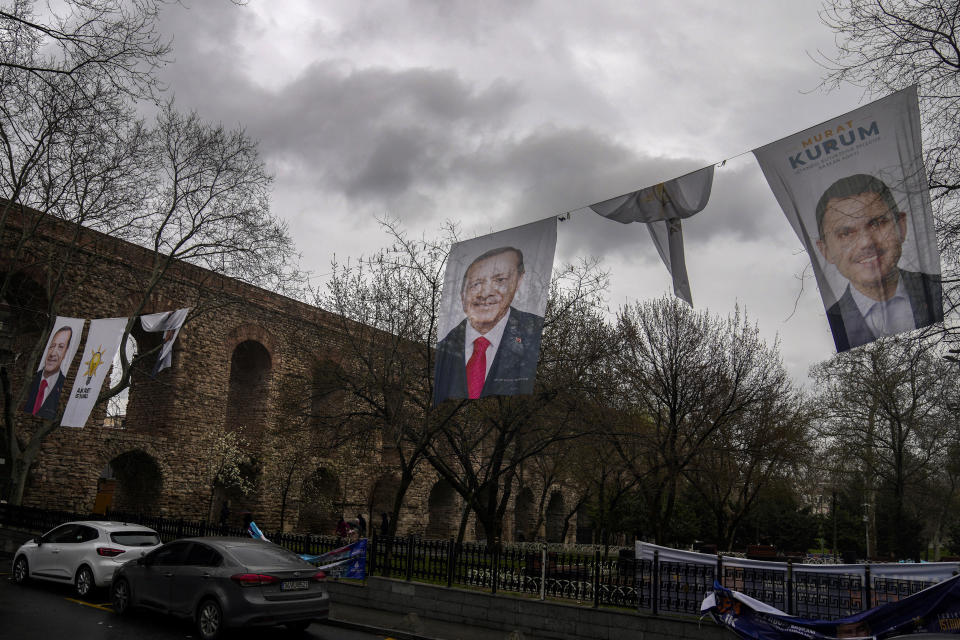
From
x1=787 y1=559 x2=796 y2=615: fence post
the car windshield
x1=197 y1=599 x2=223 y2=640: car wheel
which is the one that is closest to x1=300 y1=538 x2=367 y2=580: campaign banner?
the car windshield

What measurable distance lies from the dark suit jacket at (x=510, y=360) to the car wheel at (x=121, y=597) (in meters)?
5.67

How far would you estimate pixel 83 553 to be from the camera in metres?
12.0

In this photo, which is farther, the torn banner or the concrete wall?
the concrete wall

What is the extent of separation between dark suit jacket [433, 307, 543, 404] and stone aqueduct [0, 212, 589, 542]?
8247 millimetres

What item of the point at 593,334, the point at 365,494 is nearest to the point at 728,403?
the point at 593,334

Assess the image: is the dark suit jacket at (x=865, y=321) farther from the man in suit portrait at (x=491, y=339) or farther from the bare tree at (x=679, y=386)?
the bare tree at (x=679, y=386)

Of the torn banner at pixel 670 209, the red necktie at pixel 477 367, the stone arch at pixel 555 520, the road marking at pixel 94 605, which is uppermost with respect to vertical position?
the torn banner at pixel 670 209

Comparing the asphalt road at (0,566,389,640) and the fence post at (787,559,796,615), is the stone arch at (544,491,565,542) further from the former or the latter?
the fence post at (787,559,796,615)

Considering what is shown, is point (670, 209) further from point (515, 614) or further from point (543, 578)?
point (515, 614)

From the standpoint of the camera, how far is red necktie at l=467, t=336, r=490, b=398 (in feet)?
34.9

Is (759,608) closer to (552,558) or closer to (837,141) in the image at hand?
(552,558)

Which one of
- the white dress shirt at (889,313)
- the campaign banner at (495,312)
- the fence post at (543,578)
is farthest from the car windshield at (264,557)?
the white dress shirt at (889,313)

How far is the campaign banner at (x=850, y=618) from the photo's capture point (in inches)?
290

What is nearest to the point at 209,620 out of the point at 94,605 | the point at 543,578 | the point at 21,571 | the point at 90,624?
the point at 90,624
